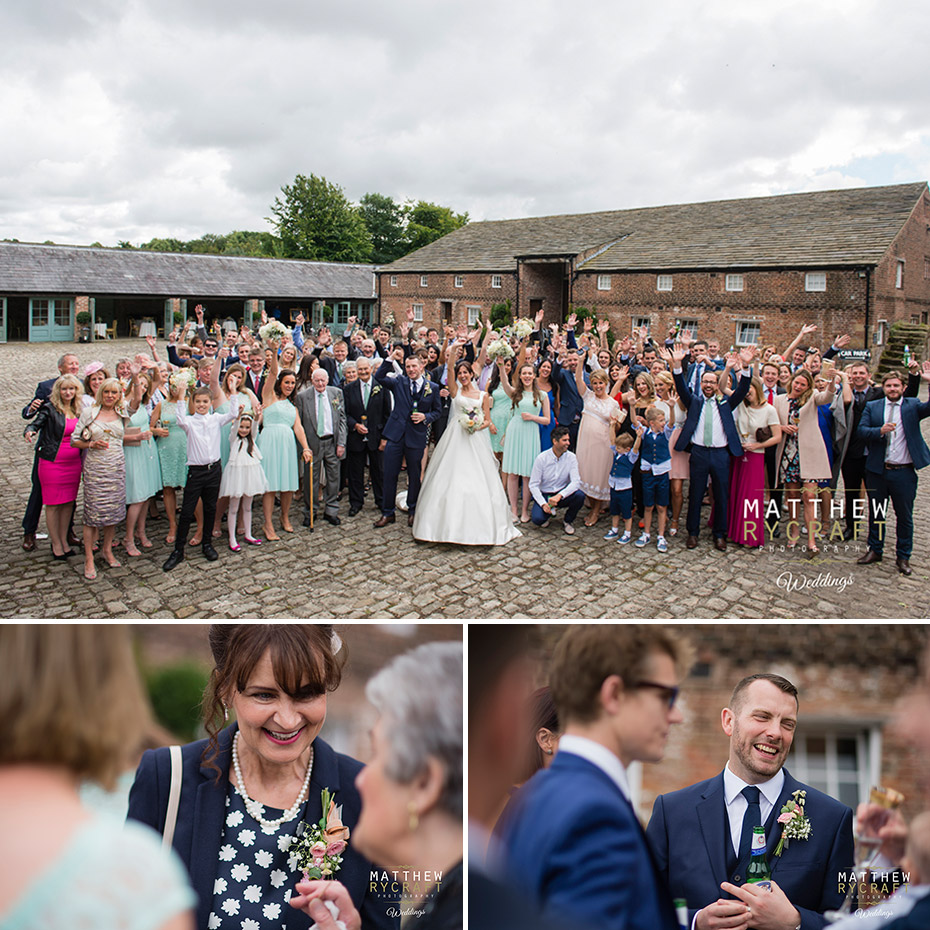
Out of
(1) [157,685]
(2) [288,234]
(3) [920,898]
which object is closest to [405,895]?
(1) [157,685]

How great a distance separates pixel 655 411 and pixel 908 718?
5.22 metres

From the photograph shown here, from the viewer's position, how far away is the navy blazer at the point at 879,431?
7.13 m

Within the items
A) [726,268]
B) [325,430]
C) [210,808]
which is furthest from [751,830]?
[726,268]

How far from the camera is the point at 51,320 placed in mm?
34062

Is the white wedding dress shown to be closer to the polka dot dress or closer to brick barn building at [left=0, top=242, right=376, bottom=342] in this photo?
the polka dot dress

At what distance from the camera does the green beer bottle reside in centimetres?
265

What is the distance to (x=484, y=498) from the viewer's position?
8.06 meters

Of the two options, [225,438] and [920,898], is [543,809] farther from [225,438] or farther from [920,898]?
[225,438]

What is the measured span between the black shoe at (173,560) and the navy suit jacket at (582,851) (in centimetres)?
540

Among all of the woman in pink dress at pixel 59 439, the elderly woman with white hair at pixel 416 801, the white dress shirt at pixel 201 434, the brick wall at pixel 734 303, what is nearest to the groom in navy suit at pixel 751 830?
the elderly woman with white hair at pixel 416 801

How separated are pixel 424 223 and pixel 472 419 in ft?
247

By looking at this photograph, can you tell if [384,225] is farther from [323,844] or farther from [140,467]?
[323,844]

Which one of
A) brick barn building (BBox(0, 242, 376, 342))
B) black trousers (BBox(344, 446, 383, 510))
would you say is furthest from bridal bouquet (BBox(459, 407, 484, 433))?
brick barn building (BBox(0, 242, 376, 342))

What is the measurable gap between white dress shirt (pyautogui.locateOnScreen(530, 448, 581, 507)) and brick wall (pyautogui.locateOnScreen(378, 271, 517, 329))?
100 ft
